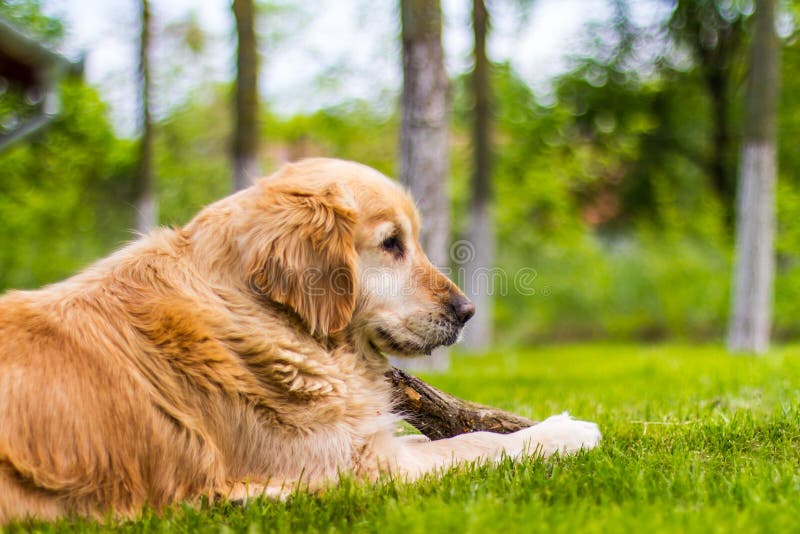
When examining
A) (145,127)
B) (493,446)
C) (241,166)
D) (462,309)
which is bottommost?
(493,446)

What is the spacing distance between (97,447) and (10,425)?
31 cm

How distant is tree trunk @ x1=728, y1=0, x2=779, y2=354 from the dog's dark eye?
29.2ft

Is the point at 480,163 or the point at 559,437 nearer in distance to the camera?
the point at 559,437

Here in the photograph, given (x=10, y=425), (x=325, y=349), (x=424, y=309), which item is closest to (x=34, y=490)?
(x=10, y=425)

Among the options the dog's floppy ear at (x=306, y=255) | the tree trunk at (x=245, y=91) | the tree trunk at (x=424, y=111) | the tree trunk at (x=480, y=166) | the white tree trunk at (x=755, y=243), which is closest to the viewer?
the dog's floppy ear at (x=306, y=255)

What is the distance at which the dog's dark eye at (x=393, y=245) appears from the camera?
366 centimetres

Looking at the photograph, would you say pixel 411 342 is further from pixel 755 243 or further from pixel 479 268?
pixel 479 268

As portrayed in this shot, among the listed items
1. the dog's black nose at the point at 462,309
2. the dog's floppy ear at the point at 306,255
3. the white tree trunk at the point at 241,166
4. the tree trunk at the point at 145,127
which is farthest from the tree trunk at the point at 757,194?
the tree trunk at the point at 145,127

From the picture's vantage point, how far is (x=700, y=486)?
2.77 meters

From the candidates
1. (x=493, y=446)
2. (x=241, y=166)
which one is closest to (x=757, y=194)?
(x=241, y=166)

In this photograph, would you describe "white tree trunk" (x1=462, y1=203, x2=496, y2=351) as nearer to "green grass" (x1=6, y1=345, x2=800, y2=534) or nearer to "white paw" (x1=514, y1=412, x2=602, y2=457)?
"green grass" (x1=6, y1=345, x2=800, y2=534)

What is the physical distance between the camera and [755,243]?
36.6 ft

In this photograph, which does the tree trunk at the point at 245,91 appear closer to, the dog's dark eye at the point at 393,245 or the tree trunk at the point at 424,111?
the tree trunk at the point at 424,111

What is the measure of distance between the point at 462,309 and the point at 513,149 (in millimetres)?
17884
